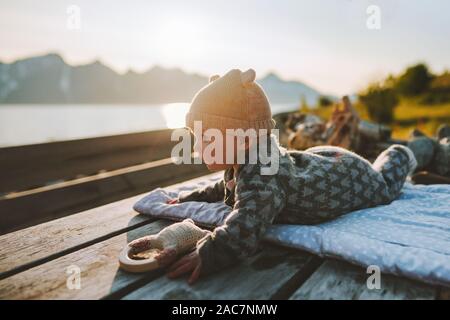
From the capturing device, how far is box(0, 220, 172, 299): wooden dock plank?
1157 mm

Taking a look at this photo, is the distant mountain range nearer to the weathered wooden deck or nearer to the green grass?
the green grass

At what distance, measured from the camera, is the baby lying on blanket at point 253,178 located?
132cm

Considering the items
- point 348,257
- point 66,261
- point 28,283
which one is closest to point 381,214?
point 348,257

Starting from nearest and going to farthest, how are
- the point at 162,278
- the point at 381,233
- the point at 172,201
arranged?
1. the point at 162,278
2. the point at 381,233
3. the point at 172,201

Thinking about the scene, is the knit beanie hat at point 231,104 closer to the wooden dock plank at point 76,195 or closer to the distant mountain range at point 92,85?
the wooden dock plank at point 76,195

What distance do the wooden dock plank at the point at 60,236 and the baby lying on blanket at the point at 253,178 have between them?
0.34 meters

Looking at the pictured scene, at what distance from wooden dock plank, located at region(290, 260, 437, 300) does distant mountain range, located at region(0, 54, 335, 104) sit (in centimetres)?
12996

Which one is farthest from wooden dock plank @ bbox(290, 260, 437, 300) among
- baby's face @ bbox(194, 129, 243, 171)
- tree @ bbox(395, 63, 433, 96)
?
tree @ bbox(395, 63, 433, 96)

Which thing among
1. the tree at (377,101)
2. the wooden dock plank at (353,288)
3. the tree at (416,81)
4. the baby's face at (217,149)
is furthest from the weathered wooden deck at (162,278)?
the tree at (416,81)

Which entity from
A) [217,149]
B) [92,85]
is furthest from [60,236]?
[92,85]

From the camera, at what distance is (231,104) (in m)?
→ 1.58

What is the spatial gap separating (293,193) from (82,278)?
944 millimetres

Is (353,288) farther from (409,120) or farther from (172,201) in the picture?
(409,120)
